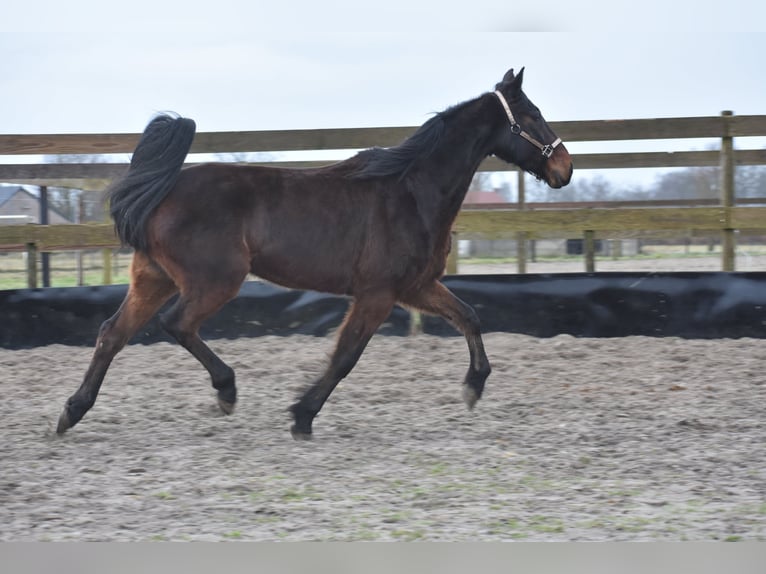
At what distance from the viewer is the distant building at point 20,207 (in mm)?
11781

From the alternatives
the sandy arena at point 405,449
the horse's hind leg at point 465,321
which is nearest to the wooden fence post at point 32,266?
the sandy arena at point 405,449

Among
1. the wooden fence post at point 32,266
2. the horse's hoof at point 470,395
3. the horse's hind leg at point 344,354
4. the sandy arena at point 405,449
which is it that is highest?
the wooden fence post at point 32,266

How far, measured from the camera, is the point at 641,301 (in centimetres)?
755

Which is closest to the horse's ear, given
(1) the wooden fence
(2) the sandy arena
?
(2) the sandy arena

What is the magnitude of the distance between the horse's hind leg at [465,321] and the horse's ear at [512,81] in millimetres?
1194

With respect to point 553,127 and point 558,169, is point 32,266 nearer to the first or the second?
point 553,127

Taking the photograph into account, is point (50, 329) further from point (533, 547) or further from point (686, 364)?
point (533, 547)

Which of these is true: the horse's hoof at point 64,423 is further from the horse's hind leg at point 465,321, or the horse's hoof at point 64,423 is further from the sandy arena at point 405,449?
the horse's hind leg at point 465,321

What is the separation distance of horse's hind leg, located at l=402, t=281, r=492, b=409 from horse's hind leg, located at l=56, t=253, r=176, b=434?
4.48 ft

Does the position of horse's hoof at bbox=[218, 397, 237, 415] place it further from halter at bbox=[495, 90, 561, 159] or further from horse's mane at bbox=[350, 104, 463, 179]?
halter at bbox=[495, 90, 561, 159]

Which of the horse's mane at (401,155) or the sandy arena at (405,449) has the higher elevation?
the horse's mane at (401,155)

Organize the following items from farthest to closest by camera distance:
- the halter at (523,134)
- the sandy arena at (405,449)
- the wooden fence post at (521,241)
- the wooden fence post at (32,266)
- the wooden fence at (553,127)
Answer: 1. the wooden fence post at (521,241)
2. the wooden fence post at (32,266)
3. the wooden fence at (553,127)
4. the halter at (523,134)
5. the sandy arena at (405,449)

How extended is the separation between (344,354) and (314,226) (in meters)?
0.72

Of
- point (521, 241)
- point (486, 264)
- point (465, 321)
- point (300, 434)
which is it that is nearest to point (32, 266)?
point (300, 434)
